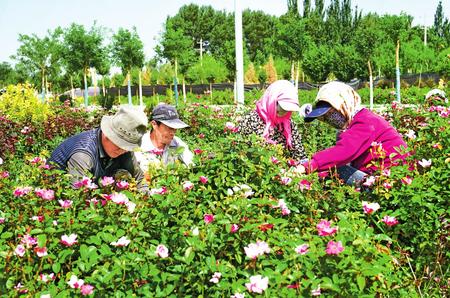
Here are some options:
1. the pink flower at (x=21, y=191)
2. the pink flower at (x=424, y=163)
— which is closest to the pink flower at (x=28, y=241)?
the pink flower at (x=21, y=191)

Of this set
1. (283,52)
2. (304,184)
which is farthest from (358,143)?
(283,52)

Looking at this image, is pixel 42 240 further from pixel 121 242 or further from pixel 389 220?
pixel 389 220

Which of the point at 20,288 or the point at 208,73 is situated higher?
the point at 208,73

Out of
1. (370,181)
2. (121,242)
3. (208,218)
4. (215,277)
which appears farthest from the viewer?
(370,181)

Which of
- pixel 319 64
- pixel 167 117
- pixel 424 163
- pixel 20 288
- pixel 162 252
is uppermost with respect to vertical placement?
pixel 319 64

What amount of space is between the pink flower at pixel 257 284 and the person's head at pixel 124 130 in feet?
4.54

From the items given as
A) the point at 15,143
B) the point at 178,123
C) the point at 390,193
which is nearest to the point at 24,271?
Answer: the point at 390,193

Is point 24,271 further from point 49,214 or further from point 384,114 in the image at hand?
point 384,114

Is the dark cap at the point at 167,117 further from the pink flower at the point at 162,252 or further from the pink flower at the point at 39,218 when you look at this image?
the pink flower at the point at 162,252

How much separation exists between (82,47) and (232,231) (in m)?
22.6

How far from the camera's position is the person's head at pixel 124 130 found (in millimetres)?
2805

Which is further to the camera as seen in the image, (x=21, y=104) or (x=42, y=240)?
(x=21, y=104)

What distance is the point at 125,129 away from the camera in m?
2.80

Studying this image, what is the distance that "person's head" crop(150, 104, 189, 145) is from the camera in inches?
148
